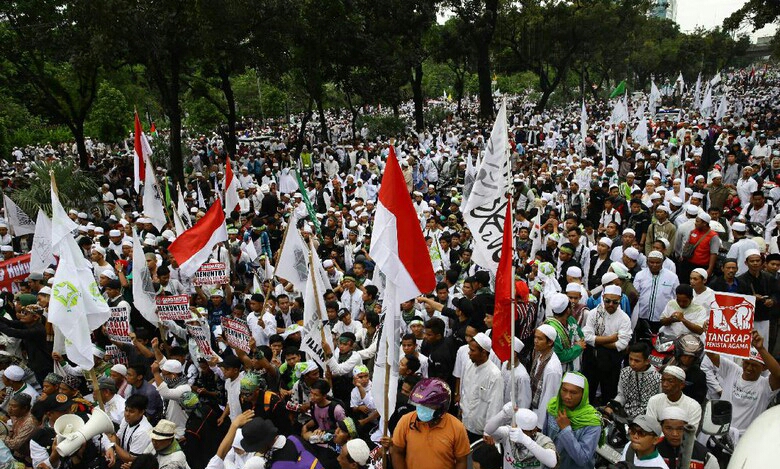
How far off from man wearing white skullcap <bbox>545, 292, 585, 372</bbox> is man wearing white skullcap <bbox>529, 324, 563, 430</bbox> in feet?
0.57

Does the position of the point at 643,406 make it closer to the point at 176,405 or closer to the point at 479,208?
the point at 479,208

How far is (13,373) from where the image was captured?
5.86 meters

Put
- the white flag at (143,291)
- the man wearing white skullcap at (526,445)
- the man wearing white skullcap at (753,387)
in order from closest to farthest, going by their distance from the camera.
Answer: the man wearing white skullcap at (526,445), the man wearing white skullcap at (753,387), the white flag at (143,291)

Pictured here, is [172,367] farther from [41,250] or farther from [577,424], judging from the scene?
[41,250]

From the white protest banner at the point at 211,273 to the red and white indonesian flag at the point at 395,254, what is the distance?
375 cm

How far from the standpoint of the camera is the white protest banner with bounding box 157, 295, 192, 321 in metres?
6.53

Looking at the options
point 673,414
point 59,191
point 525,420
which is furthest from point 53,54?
point 673,414

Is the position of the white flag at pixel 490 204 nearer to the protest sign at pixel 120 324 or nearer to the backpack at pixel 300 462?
the backpack at pixel 300 462

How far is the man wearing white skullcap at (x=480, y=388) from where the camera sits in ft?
15.8

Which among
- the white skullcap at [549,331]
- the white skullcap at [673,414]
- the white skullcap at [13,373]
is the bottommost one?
the white skullcap at [13,373]

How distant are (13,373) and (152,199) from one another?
14.7 feet

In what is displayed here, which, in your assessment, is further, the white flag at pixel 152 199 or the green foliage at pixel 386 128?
the green foliage at pixel 386 128

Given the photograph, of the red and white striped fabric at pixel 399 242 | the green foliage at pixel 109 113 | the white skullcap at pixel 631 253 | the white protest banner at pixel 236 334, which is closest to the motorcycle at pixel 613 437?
the red and white striped fabric at pixel 399 242

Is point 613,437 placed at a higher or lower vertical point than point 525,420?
lower
